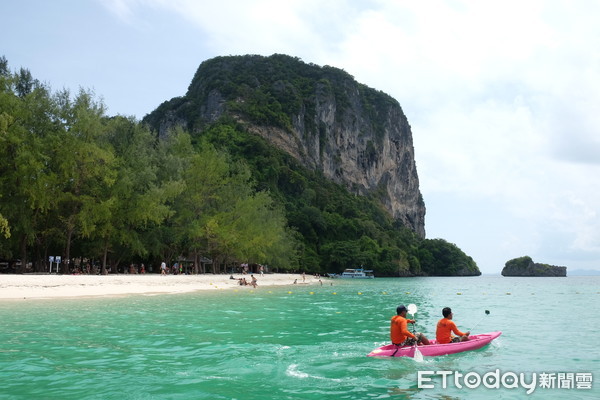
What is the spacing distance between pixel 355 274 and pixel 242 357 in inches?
4406

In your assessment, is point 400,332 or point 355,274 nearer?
point 400,332

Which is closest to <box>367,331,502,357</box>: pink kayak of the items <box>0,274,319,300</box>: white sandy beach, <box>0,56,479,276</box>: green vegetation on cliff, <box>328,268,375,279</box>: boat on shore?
<box>0,274,319,300</box>: white sandy beach

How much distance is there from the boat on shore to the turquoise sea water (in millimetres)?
97732

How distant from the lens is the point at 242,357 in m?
15.1

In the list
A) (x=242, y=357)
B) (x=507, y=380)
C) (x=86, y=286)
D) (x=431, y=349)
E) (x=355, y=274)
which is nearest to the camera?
(x=507, y=380)

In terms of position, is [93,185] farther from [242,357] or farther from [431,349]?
[431,349]

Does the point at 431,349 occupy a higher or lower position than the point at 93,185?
lower

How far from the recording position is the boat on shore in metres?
124

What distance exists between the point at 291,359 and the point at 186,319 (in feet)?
35.3

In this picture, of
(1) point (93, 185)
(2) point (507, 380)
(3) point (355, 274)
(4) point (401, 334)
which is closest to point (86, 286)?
(1) point (93, 185)

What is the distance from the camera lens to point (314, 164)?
634 feet

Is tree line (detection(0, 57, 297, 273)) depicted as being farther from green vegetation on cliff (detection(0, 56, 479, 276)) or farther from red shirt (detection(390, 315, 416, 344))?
red shirt (detection(390, 315, 416, 344))

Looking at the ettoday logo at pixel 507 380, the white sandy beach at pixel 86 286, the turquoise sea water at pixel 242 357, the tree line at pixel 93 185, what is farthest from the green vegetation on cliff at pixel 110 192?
the ettoday logo at pixel 507 380

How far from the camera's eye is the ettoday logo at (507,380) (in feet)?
40.4
